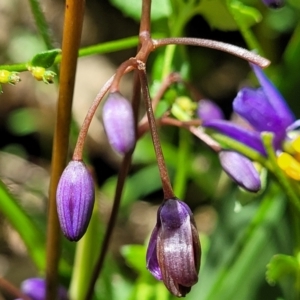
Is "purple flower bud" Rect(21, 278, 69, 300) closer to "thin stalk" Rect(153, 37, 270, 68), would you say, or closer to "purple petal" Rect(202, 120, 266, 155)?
"purple petal" Rect(202, 120, 266, 155)

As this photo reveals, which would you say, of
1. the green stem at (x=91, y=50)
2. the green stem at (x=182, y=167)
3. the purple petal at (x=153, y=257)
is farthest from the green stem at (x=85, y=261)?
the purple petal at (x=153, y=257)

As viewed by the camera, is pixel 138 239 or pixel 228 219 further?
pixel 138 239

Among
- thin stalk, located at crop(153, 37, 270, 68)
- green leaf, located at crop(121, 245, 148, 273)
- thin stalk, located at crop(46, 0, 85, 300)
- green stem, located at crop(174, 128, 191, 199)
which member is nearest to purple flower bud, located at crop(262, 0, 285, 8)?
thin stalk, located at crop(153, 37, 270, 68)

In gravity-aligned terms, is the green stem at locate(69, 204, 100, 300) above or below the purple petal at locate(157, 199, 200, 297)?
below

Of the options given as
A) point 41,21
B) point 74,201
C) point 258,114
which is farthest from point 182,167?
point 74,201

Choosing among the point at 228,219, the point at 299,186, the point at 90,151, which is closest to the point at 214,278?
the point at 228,219

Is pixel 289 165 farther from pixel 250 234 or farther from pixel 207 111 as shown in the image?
pixel 250 234

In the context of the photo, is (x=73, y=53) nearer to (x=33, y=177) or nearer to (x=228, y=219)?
(x=228, y=219)
